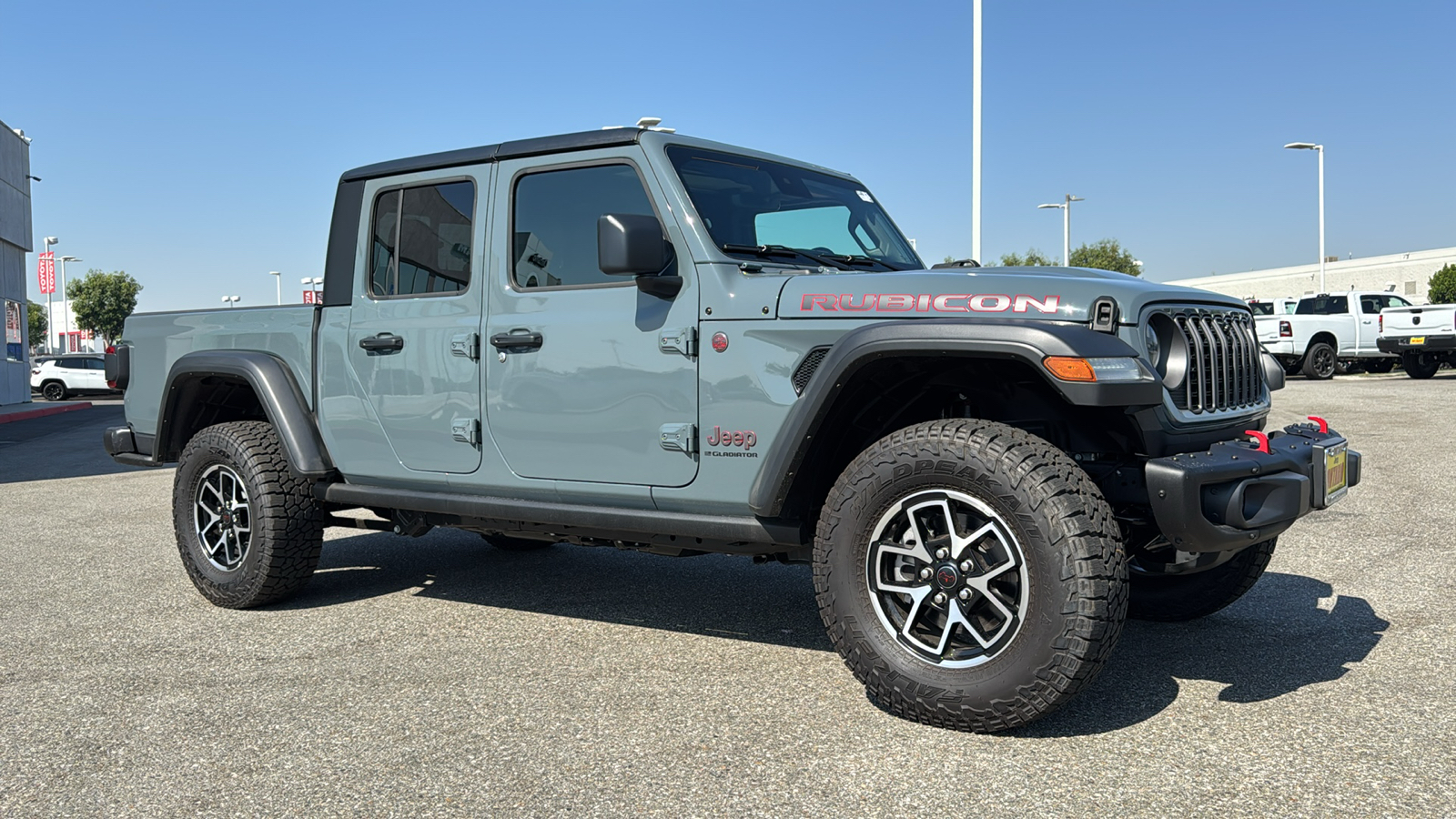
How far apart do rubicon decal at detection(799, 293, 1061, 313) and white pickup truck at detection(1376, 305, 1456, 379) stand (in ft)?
70.1

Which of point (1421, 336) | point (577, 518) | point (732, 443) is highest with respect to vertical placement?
point (1421, 336)

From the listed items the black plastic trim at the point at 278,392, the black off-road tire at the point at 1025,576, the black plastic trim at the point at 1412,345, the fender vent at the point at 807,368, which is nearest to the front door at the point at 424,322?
the black plastic trim at the point at 278,392

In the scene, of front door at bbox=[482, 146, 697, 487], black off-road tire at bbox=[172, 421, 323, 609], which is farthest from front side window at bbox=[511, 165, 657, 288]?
black off-road tire at bbox=[172, 421, 323, 609]

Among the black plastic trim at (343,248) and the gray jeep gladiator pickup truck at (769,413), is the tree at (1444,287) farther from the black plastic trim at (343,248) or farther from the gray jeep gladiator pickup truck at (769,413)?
the black plastic trim at (343,248)

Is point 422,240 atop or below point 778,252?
atop

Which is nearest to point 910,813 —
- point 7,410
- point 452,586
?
point 452,586

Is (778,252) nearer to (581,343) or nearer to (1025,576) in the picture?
(581,343)

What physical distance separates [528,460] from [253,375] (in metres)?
1.69

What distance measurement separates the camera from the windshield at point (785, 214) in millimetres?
4355

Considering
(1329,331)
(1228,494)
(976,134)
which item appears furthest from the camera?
(1329,331)

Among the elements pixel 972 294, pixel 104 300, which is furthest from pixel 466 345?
pixel 104 300

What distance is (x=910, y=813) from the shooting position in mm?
2941

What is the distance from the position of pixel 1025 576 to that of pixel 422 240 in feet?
10.0

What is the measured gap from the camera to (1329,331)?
23.4 metres
